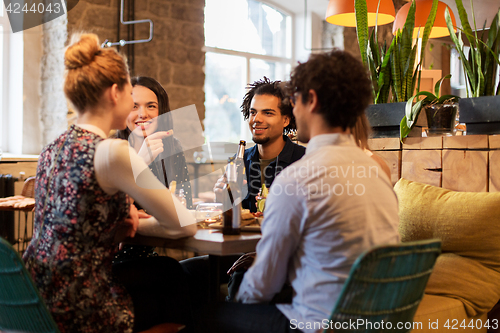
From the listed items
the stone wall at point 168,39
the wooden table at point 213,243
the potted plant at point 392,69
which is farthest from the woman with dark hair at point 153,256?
the stone wall at point 168,39

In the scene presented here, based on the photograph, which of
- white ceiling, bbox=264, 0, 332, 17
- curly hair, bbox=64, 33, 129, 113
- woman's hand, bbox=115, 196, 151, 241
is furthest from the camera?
white ceiling, bbox=264, 0, 332, 17

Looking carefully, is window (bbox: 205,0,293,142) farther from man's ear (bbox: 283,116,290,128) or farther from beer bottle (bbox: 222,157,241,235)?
beer bottle (bbox: 222,157,241,235)

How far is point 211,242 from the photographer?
1.37 meters

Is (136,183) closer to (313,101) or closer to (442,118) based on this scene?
(313,101)

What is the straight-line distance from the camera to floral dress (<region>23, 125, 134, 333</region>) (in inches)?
49.0

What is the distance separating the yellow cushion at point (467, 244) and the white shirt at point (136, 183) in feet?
3.52

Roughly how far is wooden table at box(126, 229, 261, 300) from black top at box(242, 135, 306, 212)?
881mm

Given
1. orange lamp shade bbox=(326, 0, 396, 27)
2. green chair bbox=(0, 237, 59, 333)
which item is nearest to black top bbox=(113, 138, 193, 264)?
green chair bbox=(0, 237, 59, 333)

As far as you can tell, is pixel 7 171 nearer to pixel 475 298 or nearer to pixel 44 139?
pixel 44 139

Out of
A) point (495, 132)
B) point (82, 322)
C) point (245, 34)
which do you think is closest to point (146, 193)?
point (82, 322)

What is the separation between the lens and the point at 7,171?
11.6 feet

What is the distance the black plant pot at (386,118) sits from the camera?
240 centimetres

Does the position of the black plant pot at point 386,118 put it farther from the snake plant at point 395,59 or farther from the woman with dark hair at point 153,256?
the woman with dark hair at point 153,256

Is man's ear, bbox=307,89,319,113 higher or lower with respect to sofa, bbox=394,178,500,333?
higher
